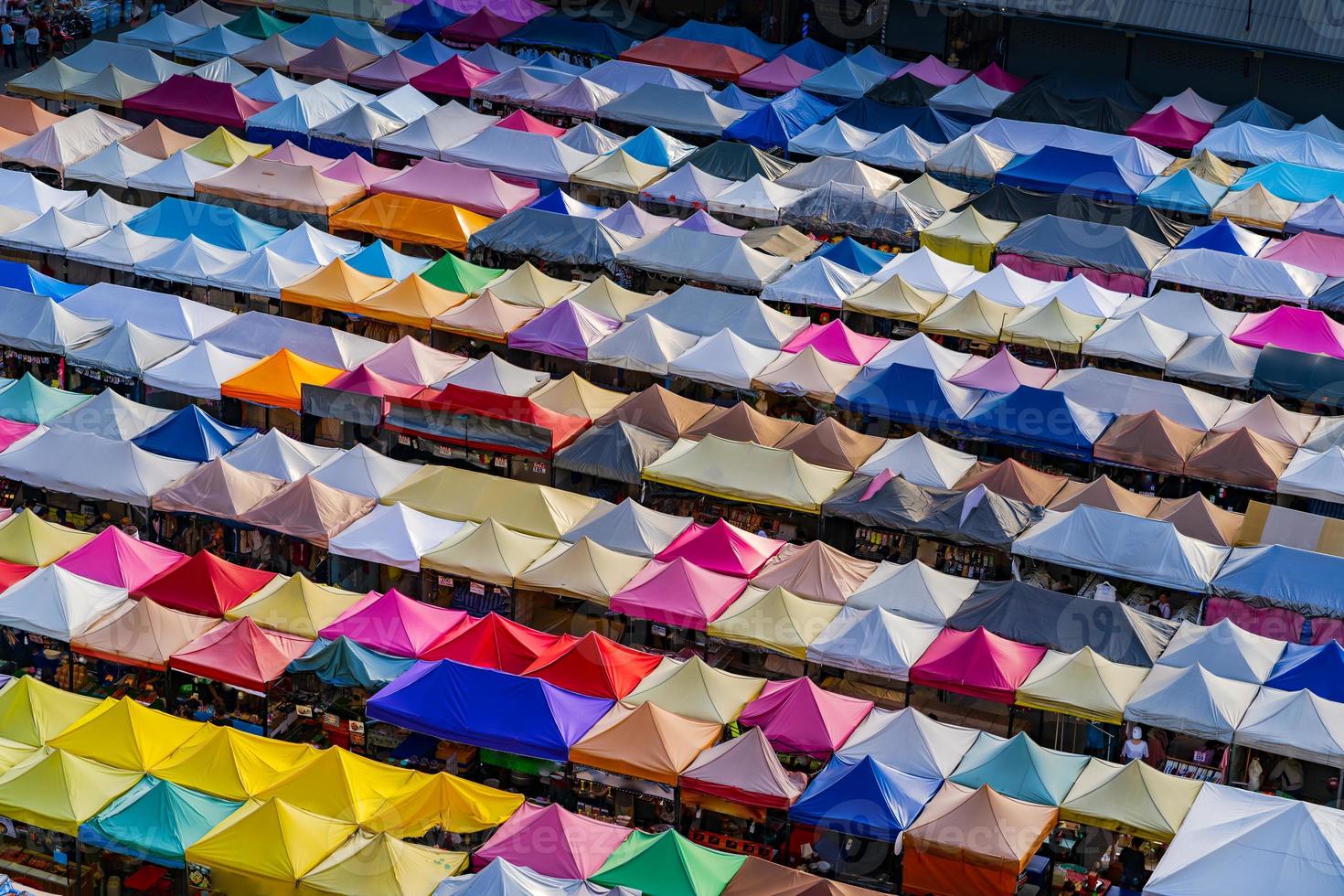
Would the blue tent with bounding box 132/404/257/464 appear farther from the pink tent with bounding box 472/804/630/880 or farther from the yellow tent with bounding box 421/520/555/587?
the pink tent with bounding box 472/804/630/880

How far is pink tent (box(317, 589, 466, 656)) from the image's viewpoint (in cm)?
2612

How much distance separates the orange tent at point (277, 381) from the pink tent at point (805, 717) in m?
10.00

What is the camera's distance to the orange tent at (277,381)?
1256 inches

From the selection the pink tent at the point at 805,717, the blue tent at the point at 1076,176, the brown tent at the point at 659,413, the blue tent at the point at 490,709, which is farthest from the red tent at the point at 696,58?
the blue tent at the point at 490,709

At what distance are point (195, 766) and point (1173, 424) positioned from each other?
1507 centimetres

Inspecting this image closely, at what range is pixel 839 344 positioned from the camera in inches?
1318

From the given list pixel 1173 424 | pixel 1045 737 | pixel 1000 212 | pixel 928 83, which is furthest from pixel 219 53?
pixel 1045 737

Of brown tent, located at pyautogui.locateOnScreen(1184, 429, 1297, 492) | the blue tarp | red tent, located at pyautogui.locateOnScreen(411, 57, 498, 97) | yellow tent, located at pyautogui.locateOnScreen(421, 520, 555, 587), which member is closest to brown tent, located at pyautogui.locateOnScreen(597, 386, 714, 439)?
yellow tent, located at pyautogui.locateOnScreen(421, 520, 555, 587)

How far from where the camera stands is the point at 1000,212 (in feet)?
126

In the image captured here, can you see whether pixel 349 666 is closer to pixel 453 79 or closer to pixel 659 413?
pixel 659 413

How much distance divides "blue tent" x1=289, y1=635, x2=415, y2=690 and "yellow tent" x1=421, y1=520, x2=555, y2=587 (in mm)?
2394

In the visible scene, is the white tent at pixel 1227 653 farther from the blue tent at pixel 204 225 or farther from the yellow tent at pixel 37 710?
the blue tent at pixel 204 225

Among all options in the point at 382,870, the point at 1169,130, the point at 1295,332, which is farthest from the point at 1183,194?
the point at 382,870

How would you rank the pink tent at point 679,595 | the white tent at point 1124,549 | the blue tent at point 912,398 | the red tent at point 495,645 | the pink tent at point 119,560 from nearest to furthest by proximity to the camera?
the red tent at point 495,645 → the pink tent at point 679,595 → the pink tent at point 119,560 → the white tent at point 1124,549 → the blue tent at point 912,398
